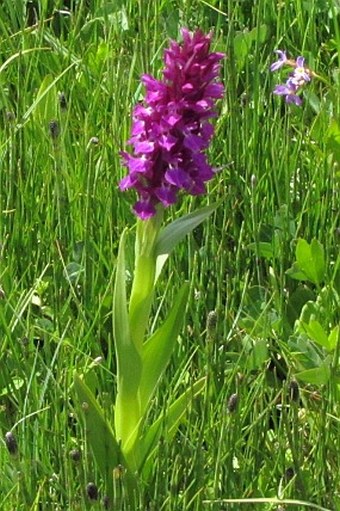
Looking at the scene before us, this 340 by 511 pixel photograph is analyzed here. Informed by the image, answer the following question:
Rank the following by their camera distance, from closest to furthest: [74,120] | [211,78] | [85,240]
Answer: [211,78], [85,240], [74,120]

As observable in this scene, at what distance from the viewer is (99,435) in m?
1.20

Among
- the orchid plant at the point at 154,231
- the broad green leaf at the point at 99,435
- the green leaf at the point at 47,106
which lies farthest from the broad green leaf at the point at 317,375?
the green leaf at the point at 47,106

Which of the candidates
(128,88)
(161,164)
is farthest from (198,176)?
(128,88)

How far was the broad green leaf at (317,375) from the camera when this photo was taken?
1380 mm

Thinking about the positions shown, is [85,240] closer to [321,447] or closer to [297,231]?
[297,231]

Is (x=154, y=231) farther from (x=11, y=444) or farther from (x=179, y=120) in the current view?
(x=11, y=444)

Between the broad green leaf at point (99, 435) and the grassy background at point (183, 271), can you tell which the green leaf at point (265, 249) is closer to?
the grassy background at point (183, 271)

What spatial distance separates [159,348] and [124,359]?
44mm

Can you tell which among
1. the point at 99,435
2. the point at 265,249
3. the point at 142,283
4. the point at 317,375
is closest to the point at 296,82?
the point at 265,249

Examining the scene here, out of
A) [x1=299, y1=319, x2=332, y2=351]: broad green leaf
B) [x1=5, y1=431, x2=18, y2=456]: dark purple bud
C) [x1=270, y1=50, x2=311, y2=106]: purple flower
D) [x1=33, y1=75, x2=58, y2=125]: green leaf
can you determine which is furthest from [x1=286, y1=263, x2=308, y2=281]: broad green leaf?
[x1=5, y1=431, x2=18, y2=456]: dark purple bud

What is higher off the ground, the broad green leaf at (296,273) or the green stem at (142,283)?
the green stem at (142,283)

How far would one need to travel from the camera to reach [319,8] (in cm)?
230

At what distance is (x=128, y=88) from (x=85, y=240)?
15.1 inches

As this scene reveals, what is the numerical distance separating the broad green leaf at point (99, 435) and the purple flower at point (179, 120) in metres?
0.22
